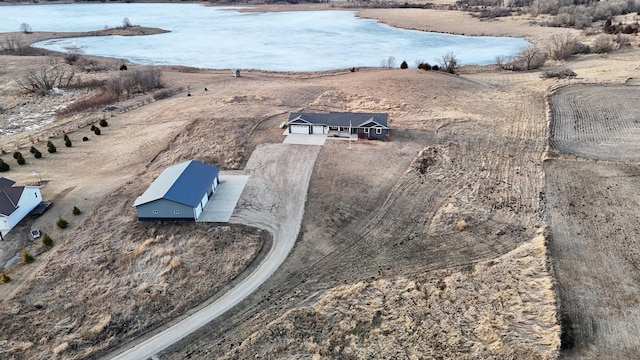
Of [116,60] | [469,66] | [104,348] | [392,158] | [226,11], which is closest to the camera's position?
[104,348]

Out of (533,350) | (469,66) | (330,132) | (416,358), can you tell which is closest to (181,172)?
(330,132)

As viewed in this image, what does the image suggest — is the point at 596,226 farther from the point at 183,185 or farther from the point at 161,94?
the point at 161,94

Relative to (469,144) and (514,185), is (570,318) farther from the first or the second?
(469,144)

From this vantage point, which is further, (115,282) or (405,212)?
(405,212)

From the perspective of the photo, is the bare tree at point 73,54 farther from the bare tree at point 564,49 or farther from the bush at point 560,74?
the bare tree at point 564,49

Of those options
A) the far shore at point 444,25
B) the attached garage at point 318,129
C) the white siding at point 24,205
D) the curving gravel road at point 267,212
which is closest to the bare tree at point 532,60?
the far shore at point 444,25

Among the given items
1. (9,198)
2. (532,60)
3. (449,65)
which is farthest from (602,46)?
(9,198)
